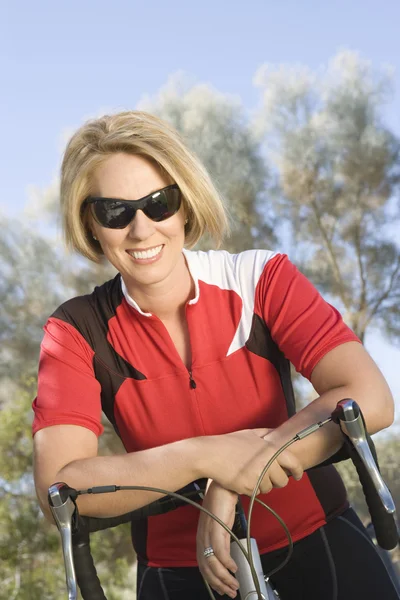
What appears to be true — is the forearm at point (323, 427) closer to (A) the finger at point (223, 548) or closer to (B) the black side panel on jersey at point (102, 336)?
(A) the finger at point (223, 548)

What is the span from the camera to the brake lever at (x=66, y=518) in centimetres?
89

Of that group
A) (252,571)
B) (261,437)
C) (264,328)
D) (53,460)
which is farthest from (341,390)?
(53,460)

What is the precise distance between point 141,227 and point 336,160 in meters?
7.24

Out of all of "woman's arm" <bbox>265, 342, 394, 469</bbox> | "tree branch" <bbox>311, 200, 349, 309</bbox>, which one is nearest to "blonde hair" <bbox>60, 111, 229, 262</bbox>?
"woman's arm" <bbox>265, 342, 394, 469</bbox>

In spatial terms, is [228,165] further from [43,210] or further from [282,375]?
[282,375]

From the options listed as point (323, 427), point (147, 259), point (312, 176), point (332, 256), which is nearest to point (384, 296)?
point (332, 256)

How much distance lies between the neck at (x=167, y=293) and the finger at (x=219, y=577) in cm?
58

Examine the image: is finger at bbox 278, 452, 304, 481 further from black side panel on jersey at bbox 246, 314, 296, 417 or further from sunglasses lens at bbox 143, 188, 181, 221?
sunglasses lens at bbox 143, 188, 181, 221

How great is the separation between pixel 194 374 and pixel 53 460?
1.07ft

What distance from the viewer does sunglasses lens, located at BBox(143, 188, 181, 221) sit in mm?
1407

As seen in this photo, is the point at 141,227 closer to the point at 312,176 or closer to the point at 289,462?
the point at 289,462

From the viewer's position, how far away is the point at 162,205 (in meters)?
1.42

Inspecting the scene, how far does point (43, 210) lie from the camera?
781 centimetres

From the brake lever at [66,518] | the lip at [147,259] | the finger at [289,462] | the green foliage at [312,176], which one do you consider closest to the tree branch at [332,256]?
the green foliage at [312,176]
